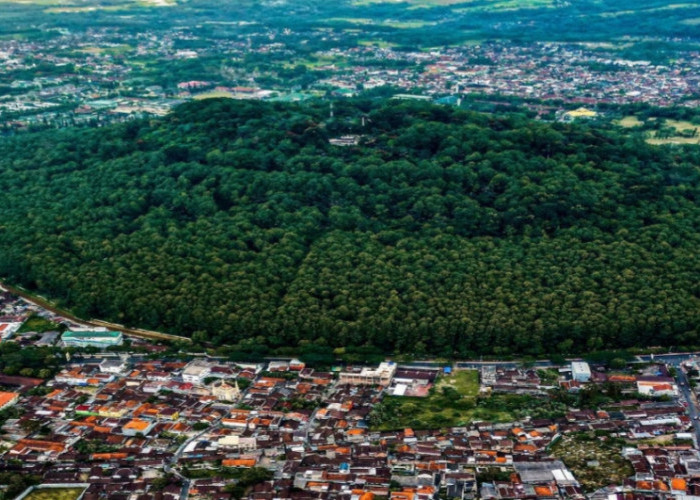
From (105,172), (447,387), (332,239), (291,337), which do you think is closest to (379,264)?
(332,239)

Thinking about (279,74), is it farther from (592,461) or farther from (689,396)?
(592,461)

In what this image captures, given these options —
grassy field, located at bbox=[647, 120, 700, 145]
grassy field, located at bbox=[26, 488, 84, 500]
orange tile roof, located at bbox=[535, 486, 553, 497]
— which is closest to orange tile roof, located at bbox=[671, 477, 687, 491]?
orange tile roof, located at bbox=[535, 486, 553, 497]

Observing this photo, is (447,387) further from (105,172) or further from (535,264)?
(105,172)

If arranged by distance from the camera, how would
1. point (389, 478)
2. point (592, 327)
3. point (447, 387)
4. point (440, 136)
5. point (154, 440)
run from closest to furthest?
1. point (389, 478)
2. point (154, 440)
3. point (447, 387)
4. point (592, 327)
5. point (440, 136)

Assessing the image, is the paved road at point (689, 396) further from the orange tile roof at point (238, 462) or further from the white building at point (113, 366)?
the white building at point (113, 366)

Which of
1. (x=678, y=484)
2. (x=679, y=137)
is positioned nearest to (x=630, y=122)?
(x=679, y=137)
